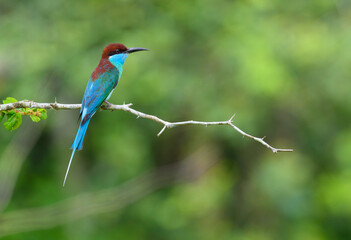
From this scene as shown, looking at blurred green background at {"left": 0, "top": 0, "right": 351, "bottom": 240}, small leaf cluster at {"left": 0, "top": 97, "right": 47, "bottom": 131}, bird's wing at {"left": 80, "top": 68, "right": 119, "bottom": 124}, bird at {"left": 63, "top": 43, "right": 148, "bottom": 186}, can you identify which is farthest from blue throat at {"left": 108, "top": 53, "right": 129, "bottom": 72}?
blurred green background at {"left": 0, "top": 0, "right": 351, "bottom": 240}

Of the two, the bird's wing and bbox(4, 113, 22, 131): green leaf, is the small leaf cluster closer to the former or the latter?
bbox(4, 113, 22, 131): green leaf

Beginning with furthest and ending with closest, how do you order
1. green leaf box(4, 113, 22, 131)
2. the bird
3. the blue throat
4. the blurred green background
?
the blurred green background, the blue throat, the bird, green leaf box(4, 113, 22, 131)

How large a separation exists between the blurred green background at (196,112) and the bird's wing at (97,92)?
209 cm

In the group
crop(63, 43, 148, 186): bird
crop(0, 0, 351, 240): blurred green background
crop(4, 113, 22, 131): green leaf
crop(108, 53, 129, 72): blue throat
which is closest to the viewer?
crop(4, 113, 22, 131): green leaf

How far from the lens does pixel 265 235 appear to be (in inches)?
287

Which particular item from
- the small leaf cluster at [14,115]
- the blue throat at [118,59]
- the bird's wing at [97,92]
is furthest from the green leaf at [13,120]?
the blue throat at [118,59]

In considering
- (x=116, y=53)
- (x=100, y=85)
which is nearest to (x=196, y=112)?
(x=116, y=53)

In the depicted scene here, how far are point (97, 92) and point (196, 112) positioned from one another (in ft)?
11.8

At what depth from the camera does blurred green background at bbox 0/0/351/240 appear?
6094 millimetres

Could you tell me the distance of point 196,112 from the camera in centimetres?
690

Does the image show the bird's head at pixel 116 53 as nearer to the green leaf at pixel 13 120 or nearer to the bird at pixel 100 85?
the bird at pixel 100 85

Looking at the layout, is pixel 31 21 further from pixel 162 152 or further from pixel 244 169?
pixel 244 169

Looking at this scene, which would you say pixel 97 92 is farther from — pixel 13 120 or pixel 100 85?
pixel 13 120

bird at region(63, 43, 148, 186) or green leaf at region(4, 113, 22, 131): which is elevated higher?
bird at region(63, 43, 148, 186)
